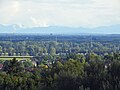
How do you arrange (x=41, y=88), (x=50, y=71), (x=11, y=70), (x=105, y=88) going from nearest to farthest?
(x=105, y=88)
(x=41, y=88)
(x=50, y=71)
(x=11, y=70)

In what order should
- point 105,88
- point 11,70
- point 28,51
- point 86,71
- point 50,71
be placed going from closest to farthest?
point 105,88 → point 86,71 → point 50,71 → point 11,70 → point 28,51

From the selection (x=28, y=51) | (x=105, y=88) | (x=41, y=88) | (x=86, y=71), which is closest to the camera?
(x=105, y=88)

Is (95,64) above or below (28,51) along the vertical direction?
above

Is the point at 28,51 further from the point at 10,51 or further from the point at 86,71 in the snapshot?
the point at 86,71

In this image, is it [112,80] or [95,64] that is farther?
[95,64]

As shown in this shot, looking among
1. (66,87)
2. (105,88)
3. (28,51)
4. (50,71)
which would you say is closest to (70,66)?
(50,71)

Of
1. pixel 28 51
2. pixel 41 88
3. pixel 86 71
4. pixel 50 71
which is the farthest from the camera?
pixel 28 51

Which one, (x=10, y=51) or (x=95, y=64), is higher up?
(x=95, y=64)

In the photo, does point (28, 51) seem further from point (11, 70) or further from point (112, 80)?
point (112, 80)

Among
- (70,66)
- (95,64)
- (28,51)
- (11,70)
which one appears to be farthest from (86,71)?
(28,51)
